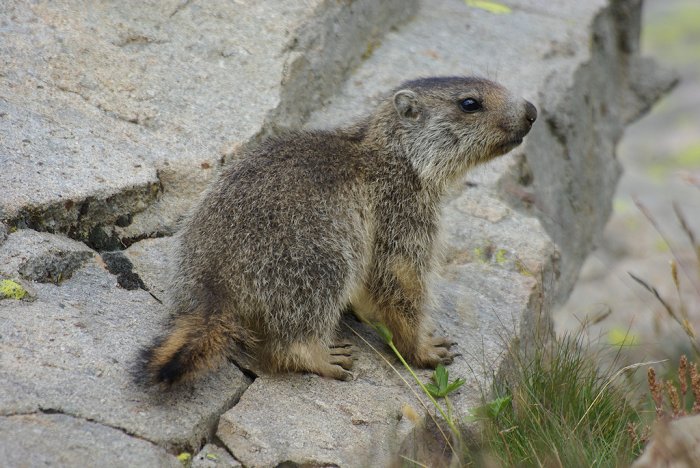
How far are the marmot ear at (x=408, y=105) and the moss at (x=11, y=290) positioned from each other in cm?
274

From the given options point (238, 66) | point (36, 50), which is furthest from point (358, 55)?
point (36, 50)

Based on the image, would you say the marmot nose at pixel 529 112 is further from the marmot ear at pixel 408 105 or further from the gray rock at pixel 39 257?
the gray rock at pixel 39 257

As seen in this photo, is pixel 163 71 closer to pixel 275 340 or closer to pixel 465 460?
pixel 275 340

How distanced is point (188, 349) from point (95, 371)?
1.57 ft

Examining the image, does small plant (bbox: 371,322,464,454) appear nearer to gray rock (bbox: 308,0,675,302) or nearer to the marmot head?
the marmot head

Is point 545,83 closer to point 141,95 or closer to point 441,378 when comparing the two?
point 141,95

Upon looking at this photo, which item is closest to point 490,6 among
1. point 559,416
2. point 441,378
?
point 441,378

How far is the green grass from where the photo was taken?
4594 mm

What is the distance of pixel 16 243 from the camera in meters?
5.31

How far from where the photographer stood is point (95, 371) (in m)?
4.63

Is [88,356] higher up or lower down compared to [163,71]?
lower down

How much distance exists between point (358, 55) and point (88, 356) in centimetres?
458

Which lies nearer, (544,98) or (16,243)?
(16,243)

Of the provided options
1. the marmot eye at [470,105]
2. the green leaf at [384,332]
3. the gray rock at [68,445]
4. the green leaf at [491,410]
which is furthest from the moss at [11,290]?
the marmot eye at [470,105]
